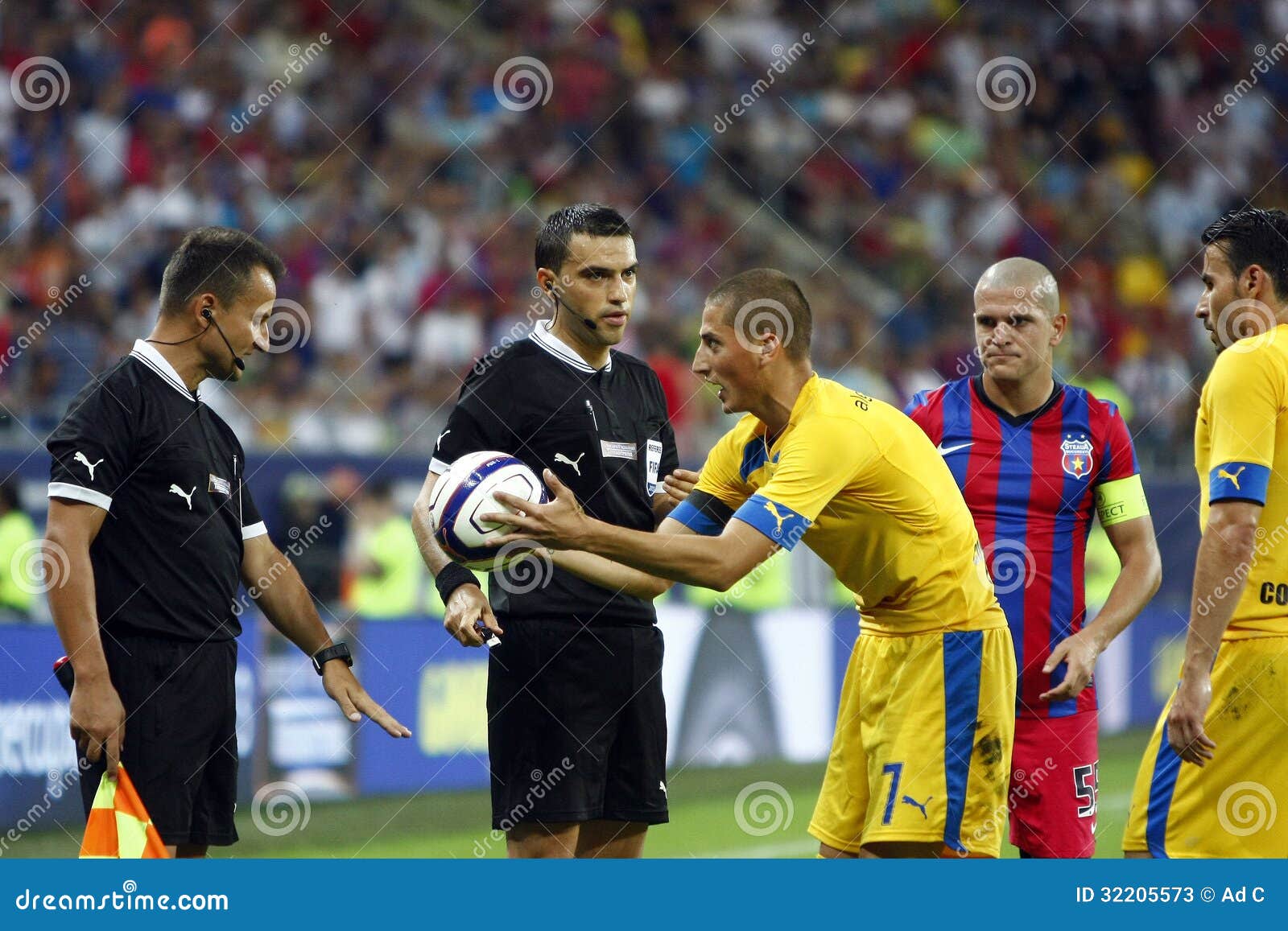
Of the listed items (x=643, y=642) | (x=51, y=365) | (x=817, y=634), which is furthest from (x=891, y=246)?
(x=643, y=642)

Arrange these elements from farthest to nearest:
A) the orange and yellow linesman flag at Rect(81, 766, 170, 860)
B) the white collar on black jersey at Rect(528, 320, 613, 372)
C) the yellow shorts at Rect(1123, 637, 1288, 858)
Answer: the white collar on black jersey at Rect(528, 320, 613, 372) → the yellow shorts at Rect(1123, 637, 1288, 858) → the orange and yellow linesman flag at Rect(81, 766, 170, 860)

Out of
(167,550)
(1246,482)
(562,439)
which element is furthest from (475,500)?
(1246,482)

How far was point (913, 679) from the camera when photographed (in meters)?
4.59

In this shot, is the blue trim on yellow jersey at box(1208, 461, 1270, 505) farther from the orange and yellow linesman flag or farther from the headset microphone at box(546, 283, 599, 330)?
the orange and yellow linesman flag

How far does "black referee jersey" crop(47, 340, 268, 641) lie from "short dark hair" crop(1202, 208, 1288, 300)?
2.97 m

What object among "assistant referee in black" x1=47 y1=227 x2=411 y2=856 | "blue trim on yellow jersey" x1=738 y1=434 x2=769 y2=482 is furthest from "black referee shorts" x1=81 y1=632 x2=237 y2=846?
"blue trim on yellow jersey" x1=738 y1=434 x2=769 y2=482

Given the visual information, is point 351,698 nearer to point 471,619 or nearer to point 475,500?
point 471,619

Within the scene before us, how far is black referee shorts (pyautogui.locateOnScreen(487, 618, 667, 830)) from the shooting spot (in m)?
4.82

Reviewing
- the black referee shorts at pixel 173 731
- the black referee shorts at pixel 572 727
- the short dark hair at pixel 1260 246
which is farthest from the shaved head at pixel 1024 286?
the black referee shorts at pixel 173 731

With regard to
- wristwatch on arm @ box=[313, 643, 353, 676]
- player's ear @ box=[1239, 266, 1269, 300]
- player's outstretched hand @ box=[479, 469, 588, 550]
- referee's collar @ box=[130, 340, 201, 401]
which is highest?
player's ear @ box=[1239, 266, 1269, 300]

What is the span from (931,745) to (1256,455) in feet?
3.95

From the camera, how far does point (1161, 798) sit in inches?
180

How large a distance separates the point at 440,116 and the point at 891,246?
16.6 ft

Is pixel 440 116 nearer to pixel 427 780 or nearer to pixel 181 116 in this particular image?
pixel 181 116
